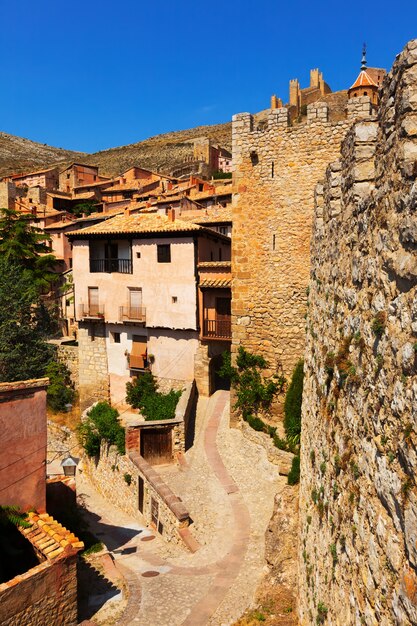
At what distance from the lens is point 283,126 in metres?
15.9

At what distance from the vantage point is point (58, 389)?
26.4 metres

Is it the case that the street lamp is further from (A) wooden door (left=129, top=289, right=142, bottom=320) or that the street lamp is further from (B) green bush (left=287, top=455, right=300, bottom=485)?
(A) wooden door (left=129, top=289, right=142, bottom=320)

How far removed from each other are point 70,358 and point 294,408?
16082 mm

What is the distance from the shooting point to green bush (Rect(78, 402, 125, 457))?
20.0 m

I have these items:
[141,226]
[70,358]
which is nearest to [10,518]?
[141,226]

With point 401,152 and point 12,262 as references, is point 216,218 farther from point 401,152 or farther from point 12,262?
point 401,152

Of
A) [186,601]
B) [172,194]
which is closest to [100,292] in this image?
[186,601]

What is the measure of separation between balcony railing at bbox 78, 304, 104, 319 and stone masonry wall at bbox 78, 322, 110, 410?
0.63m

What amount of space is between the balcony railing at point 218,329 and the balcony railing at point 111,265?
16.9ft

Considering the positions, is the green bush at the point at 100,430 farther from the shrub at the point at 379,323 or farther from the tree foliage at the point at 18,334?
the shrub at the point at 379,323

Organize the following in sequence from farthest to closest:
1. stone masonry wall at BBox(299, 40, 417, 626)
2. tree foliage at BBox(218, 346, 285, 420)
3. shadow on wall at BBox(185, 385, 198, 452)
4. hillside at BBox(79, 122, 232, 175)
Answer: hillside at BBox(79, 122, 232, 175)
shadow on wall at BBox(185, 385, 198, 452)
tree foliage at BBox(218, 346, 285, 420)
stone masonry wall at BBox(299, 40, 417, 626)

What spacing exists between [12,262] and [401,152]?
1242 inches

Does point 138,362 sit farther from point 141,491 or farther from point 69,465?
point 69,465

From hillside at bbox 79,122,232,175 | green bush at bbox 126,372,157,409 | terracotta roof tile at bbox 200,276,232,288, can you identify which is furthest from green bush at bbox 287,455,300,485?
hillside at bbox 79,122,232,175
